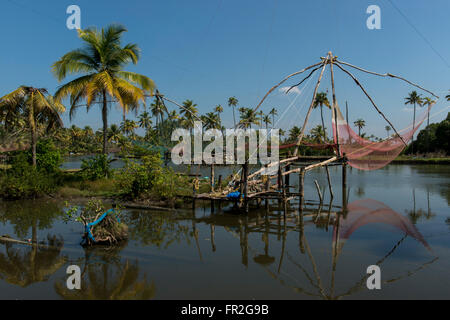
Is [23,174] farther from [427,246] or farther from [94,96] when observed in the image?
[427,246]

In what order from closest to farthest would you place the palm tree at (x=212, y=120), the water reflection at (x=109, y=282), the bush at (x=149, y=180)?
the water reflection at (x=109, y=282) → the bush at (x=149, y=180) → the palm tree at (x=212, y=120)

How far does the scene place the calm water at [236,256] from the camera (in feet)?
19.1

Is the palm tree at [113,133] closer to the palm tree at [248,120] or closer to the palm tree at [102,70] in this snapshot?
the palm tree at [248,120]

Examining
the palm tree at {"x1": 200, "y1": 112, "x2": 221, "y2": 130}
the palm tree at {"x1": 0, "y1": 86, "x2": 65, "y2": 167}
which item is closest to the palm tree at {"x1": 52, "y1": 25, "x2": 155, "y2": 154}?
the palm tree at {"x1": 0, "y1": 86, "x2": 65, "y2": 167}

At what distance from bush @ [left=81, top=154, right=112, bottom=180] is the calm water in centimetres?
372

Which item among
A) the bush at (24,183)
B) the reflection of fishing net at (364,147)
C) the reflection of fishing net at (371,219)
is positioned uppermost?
the reflection of fishing net at (364,147)

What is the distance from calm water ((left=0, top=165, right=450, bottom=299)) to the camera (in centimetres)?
583

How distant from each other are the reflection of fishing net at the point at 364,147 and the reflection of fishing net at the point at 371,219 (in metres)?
1.77

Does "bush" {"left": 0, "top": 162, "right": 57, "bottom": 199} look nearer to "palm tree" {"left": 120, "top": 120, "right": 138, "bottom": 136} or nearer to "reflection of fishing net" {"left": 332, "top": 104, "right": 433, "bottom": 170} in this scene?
"reflection of fishing net" {"left": 332, "top": 104, "right": 433, "bottom": 170}

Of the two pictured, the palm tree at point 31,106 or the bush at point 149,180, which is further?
the palm tree at point 31,106

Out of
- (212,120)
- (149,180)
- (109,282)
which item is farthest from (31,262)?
(212,120)

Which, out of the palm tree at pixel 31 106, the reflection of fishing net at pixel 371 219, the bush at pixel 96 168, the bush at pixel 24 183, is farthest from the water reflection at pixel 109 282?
the palm tree at pixel 31 106

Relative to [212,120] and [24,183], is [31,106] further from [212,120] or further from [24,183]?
[212,120]

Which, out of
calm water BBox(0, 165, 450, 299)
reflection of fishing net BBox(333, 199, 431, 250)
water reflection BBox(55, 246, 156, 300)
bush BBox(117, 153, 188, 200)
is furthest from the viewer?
bush BBox(117, 153, 188, 200)
